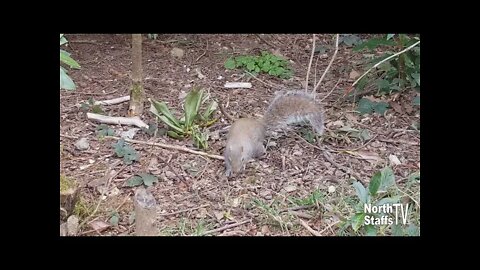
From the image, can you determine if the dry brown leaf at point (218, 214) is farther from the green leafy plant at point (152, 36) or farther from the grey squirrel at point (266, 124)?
the green leafy plant at point (152, 36)

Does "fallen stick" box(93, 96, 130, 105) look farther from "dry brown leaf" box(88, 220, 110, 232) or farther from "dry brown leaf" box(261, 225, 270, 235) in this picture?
"dry brown leaf" box(261, 225, 270, 235)

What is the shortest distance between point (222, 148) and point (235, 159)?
97 millimetres

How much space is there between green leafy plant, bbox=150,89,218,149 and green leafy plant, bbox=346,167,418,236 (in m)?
0.56

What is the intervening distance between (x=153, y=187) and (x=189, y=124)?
0.94ft

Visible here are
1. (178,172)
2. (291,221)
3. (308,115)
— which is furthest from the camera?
(308,115)

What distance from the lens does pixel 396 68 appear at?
2541mm

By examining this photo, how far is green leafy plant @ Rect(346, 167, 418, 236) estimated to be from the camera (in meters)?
1.98

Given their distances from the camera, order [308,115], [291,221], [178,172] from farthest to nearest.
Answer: [308,115] < [178,172] < [291,221]

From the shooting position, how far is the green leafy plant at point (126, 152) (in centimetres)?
221

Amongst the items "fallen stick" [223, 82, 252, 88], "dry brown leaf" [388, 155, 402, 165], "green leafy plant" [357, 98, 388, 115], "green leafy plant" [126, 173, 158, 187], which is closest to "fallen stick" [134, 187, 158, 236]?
"green leafy plant" [126, 173, 158, 187]

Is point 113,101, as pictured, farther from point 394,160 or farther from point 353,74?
point 394,160

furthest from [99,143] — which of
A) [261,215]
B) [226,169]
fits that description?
[261,215]

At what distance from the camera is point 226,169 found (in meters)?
2.23

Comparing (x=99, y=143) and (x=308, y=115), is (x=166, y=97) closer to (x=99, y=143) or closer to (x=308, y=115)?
(x=99, y=143)
